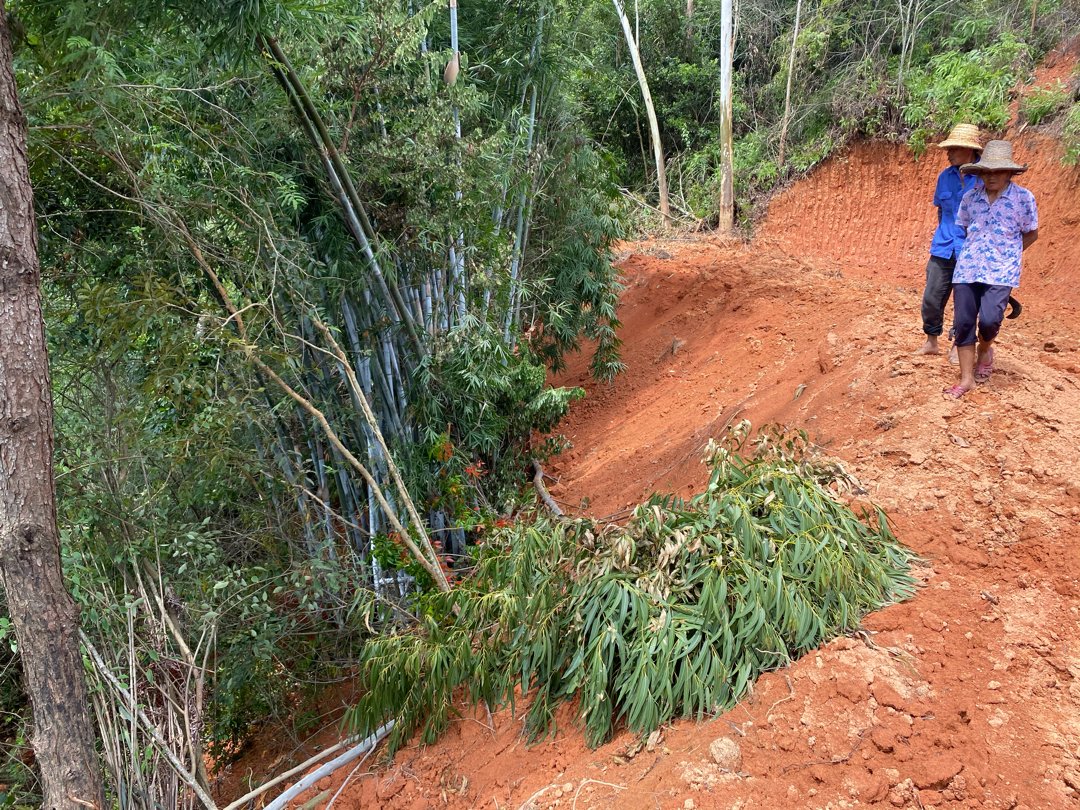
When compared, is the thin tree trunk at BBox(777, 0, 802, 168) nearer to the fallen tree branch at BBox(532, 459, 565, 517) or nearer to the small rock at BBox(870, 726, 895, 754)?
the fallen tree branch at BBox(532, 459, 565, 517)

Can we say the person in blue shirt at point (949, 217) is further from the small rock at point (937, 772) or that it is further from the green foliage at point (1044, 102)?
the green foliage at point (1044, 102)

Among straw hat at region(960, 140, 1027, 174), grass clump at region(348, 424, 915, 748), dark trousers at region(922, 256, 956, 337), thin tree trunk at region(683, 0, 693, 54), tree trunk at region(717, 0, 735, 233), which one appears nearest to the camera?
grass clump at region(348, 424, 915, 748)

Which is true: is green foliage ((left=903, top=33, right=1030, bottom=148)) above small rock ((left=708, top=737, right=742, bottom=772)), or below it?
above

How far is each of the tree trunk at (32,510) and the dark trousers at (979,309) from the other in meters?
3.75

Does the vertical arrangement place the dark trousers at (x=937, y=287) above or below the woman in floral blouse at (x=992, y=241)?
below

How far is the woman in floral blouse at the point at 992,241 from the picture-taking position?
350cm

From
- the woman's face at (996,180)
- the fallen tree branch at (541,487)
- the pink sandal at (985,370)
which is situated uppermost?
the woman's face at (996,180)

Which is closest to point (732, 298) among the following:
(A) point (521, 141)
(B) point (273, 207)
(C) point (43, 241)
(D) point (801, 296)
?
(D) point (801, 296)

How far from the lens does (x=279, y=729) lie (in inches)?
160

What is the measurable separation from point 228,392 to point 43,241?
94 centimetres

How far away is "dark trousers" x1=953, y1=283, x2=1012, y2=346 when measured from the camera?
11.6 ft

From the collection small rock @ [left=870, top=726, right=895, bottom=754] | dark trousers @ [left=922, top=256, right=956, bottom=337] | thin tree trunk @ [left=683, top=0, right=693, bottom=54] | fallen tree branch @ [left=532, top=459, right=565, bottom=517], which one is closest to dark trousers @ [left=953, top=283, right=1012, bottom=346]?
dark trousers @ [left=922, top=256, right=956, bottom=337]

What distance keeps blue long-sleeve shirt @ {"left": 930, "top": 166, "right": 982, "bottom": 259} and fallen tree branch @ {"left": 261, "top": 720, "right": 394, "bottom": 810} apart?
3.61 m

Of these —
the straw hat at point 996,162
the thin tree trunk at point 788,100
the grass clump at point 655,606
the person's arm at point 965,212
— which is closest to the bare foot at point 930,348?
the person's arm at point 965,212
